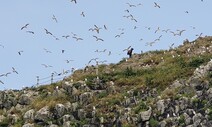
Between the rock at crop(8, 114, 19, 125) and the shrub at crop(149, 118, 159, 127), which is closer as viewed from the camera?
the shrub at crop(149, 118, 159, 127)

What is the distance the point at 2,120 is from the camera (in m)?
71.1

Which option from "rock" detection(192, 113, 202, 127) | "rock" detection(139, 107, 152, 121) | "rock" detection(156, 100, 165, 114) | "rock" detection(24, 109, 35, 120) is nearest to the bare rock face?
"rock" detection(24, 109, 35, 120)

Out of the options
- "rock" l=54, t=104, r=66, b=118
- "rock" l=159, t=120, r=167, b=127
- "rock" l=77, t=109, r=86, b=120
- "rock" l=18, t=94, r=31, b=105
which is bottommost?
"rock" l=159, t=120, r=167, b=127

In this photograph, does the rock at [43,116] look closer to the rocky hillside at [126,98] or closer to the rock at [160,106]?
the rocky hillside at [126,98]

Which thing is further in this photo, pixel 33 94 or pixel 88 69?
pixel 88 69

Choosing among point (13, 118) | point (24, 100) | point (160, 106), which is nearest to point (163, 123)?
point (160, 106)

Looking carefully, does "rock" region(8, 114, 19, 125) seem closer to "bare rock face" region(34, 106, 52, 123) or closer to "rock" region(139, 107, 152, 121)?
"bare rock face" region(34, 106, 52, 123)

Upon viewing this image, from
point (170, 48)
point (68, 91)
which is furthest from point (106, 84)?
point (170, 48)

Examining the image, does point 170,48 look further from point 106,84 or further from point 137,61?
point 106,84

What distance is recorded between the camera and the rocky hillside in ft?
209

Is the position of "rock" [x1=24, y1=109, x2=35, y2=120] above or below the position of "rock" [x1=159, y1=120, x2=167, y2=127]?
above

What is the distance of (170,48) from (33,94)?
69.6ft

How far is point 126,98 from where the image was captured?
70.1m

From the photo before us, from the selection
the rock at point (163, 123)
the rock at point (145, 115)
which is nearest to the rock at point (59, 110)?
the rock at point (145, 115)
